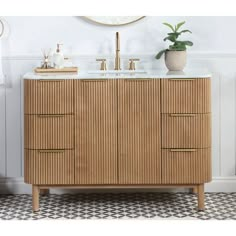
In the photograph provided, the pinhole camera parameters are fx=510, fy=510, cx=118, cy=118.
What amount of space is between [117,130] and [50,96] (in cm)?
42

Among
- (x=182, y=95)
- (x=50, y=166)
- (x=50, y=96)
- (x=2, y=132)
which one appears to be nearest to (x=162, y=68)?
(x=182, y=95)

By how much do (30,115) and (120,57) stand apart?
79 cm

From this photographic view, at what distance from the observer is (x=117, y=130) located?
9.54ft

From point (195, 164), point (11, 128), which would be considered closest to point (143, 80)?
point (195, 164)

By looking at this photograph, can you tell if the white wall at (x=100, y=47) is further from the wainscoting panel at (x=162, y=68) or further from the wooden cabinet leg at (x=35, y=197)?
the wooden cabinet leg at (x=35, y=197)

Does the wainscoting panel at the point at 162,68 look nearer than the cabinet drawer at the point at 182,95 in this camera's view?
No

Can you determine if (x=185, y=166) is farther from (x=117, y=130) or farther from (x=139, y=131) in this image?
(x=117, y=130)

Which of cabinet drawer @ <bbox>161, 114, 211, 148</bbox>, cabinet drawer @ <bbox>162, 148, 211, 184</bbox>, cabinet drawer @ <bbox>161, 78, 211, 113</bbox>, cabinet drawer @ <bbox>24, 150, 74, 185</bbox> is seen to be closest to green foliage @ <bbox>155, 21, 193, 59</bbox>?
cabinet drawer @ <bbox>161, 78, 211, 113</bbox>

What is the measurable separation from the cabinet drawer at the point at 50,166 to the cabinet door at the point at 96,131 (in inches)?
1.8

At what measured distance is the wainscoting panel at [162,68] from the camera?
335 cm

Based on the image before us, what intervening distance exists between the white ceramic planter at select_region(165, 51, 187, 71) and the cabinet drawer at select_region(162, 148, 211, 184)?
564mm

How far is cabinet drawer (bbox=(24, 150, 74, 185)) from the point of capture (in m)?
2.90

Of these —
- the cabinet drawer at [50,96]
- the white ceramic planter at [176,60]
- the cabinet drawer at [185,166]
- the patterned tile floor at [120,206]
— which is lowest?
the patterned tile floor at [120,206]

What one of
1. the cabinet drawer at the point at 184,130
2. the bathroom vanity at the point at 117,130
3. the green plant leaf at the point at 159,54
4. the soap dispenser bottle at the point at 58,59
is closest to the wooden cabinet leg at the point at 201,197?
the bathroom vanity at the point at 117,130
